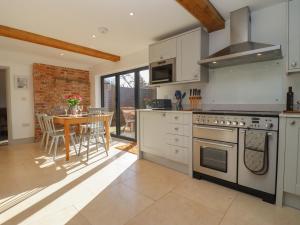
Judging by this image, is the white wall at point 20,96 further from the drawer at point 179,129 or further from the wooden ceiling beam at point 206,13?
the wooden ceiling beam at point 206,13

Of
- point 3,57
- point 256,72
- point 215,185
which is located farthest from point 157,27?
point 3,57

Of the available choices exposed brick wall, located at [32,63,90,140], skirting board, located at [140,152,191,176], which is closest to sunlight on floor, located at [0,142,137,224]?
skirting board, located at [140,152,191,176]

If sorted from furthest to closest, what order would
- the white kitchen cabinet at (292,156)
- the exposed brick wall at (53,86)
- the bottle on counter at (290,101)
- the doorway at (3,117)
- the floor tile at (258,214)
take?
1. the doorway at (3,117)
2. the exposed brick wall at (53,86)
3. the bottle on counter at (290,101)
4. the white kitchen cabinet at (292,156)
5. the floor tile at (258,214)

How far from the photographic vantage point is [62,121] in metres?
3.13

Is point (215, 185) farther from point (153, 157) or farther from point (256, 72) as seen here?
point (256, 72)

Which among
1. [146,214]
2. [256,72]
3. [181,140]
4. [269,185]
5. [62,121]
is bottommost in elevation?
[146,214]

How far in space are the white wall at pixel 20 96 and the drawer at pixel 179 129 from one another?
3873mm

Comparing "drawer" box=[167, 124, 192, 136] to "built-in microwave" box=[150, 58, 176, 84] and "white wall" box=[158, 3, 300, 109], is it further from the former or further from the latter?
"built-in microwave" box=[150, 58, 176, 84]

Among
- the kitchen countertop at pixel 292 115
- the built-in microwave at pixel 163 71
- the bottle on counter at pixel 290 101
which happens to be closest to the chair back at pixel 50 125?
the built-in microwave at pixel 163 71

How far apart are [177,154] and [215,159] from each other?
0.58m

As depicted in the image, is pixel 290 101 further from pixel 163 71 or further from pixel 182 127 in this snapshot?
pixel 163 71

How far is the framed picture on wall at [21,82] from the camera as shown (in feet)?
13.7

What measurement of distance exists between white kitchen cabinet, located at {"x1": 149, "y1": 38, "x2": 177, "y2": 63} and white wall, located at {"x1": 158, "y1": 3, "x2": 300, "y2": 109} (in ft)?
2.07

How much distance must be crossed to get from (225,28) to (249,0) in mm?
513
